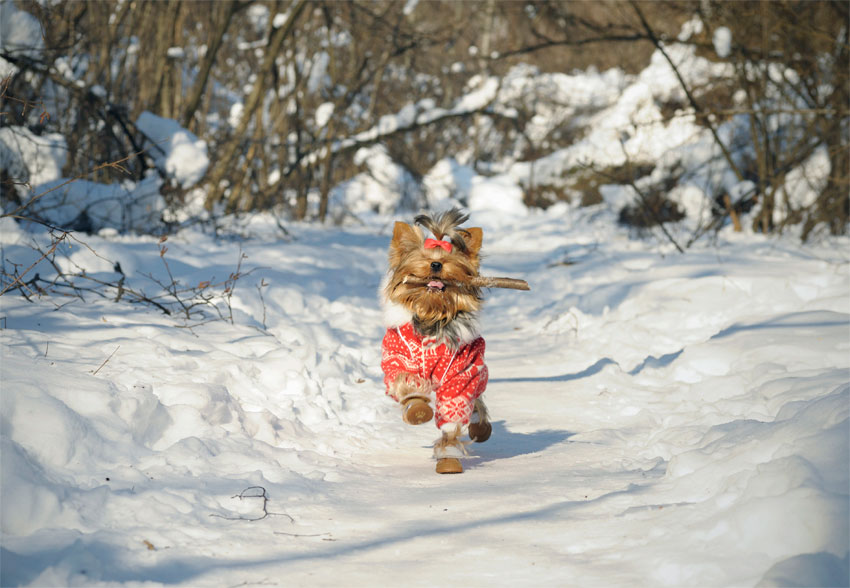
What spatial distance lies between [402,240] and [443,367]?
0.77m

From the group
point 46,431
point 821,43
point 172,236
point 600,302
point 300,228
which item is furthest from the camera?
point 300,228

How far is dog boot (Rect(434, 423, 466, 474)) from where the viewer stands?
391cm

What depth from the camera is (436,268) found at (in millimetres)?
4004

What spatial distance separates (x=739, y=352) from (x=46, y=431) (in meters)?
4.75

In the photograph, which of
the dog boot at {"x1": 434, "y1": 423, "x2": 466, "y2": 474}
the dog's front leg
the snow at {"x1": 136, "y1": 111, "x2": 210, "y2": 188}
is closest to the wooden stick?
the dog's front leg

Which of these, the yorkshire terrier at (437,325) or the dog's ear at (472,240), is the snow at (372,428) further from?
the dog's ear at (472,240)

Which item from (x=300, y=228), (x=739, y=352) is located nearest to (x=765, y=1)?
(x=739, y=352)

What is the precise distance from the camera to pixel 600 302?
8227 millimetres

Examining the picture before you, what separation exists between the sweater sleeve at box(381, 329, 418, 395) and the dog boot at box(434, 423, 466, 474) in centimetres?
41

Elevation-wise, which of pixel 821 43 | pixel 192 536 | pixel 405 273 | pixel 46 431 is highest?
pixel 821 43

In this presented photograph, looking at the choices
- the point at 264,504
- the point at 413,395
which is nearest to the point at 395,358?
the point at 413,395

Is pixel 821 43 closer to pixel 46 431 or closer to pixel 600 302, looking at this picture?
pixel 600 302

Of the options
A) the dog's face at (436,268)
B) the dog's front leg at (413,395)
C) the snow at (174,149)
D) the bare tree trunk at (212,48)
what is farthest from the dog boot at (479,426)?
the bare tree trunk at (212,48)

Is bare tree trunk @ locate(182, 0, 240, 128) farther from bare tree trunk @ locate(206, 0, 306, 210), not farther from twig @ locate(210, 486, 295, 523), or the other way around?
twig @ locate(210, 486, 295, 523)
